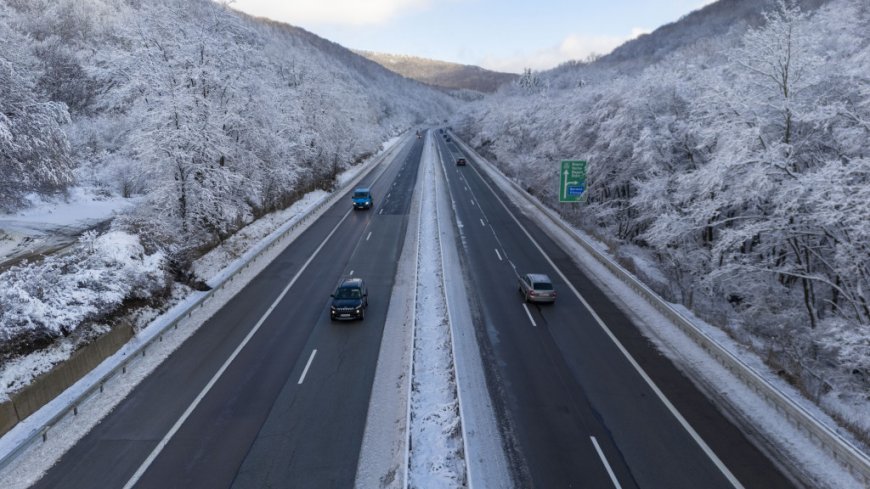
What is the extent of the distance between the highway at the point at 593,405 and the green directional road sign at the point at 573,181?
11276 millimetres

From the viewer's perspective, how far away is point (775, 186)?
1786cm

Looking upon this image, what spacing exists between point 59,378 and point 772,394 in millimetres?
21241

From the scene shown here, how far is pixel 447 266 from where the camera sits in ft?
90.3

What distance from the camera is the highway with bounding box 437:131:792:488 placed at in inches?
446

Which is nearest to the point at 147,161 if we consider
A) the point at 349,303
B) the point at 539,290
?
the point at 349,303

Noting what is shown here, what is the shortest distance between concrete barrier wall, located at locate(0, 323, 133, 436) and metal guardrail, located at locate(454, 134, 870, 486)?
827 inches

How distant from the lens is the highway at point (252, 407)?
11375 mm

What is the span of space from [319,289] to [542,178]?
3110cm

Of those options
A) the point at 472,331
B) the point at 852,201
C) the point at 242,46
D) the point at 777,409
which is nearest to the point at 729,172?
the point at 852,201

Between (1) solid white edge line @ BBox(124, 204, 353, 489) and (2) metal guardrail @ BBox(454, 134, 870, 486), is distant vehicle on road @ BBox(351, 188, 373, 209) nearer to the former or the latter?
(1) solid white edge line @ BBox(124, 204, 353, 489)

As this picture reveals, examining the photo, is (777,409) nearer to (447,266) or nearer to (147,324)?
(447,266)

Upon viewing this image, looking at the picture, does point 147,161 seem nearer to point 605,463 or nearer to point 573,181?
point 605,463

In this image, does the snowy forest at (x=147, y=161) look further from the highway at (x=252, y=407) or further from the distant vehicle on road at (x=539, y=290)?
the distant vehicle on road at (x=539, y=290)

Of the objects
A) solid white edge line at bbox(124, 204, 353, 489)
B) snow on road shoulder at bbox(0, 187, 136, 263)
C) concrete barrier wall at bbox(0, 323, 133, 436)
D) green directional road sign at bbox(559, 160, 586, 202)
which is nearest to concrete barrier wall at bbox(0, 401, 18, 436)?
concrete barrier wall at bbox(0, 323, 133, 436)
